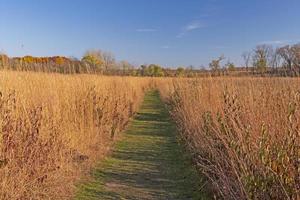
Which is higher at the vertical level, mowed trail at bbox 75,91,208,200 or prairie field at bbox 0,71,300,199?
prairie field at bbox 0,71,300,199

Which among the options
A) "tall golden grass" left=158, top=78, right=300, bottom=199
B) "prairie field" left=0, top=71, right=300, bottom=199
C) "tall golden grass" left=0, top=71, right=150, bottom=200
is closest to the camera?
"tall golden grass" left=158, top=78, right=300, bottom=199

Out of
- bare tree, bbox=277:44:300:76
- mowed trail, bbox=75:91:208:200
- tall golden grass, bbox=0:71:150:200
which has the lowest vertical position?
mowed trail, bbox=75:91:208:200

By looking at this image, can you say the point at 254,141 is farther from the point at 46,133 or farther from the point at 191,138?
the point at 191,138

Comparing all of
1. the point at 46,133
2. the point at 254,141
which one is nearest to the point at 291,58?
the point at 254,141

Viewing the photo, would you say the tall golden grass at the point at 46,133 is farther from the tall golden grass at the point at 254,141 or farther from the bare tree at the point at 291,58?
the bare tree at the point at 291,58

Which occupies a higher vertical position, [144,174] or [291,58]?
[291,58]

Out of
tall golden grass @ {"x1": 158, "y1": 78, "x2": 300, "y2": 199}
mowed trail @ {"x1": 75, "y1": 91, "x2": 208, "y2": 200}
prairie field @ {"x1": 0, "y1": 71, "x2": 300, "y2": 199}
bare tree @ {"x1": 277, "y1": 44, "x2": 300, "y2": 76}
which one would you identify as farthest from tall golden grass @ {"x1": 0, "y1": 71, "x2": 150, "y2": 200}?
bare tree @ {"x1": 277, "y1": 44, "x2": 300, "y2": 76}

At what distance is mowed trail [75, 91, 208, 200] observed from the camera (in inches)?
229

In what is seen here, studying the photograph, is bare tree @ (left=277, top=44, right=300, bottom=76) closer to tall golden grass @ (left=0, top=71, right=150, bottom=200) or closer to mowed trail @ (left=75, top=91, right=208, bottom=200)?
mowed trail @ (left=75, top=91, right=208, bottom=200)

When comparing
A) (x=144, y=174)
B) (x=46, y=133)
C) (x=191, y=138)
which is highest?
(x=46, y=133)

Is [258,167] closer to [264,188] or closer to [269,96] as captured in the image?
[264,188]

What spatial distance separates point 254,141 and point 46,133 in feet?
11.2

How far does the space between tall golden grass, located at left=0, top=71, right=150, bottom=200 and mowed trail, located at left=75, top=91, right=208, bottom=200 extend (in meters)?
0.41

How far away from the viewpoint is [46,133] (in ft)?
19.2
